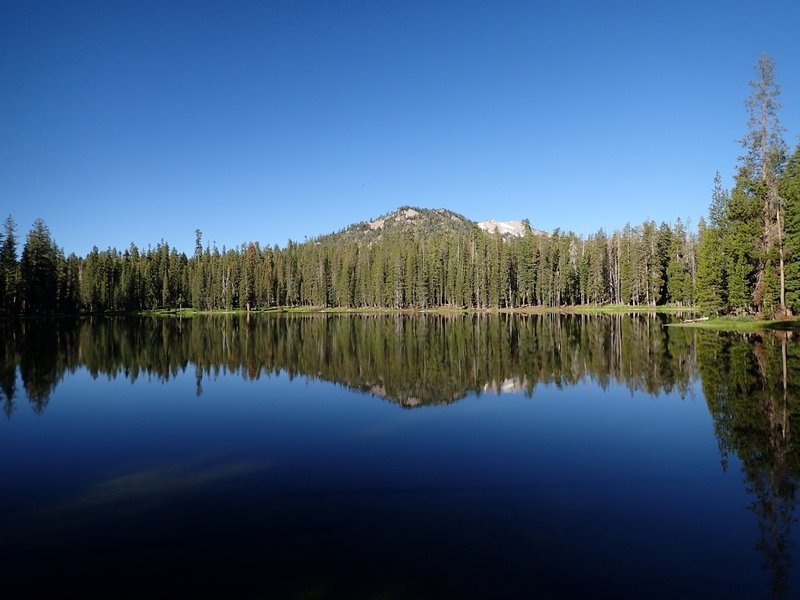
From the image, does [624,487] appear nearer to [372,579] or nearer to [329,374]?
[372,579]

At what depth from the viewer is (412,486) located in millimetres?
10641

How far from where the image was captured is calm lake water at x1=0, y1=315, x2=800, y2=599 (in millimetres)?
7109

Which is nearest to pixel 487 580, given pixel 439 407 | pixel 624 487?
pixel 624 487

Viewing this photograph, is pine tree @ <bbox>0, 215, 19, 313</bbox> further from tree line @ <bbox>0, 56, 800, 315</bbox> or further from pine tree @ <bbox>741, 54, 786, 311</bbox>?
pine tree @ <bbox>741, 54, 786, 311</bbox>

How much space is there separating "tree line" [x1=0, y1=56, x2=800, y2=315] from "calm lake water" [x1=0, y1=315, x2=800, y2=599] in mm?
42446

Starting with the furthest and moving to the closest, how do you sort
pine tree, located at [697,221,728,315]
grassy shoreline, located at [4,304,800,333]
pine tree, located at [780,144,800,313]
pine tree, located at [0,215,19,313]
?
pine tree, located at [0,215,19,313], pine tree, located at [697,221,728,315], grassy shoreline, located at [4,304,800,333], pine tree, located at [780,144,800,313]

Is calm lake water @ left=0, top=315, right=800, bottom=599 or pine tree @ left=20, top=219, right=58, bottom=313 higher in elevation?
pine tree @ left=20, top=219, right=58, bottom=313

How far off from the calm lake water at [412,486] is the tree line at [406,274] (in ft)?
139

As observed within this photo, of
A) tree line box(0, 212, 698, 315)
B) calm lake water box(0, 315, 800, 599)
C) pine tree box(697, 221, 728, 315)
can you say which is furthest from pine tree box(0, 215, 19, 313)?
pine tree box(697, 221, 728, 315)

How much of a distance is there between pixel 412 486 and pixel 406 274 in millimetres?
115705

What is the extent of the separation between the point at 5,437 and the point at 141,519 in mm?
9310

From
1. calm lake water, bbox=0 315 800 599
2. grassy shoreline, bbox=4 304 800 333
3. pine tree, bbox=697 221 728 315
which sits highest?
pine tree, bbox=697 221 728 315

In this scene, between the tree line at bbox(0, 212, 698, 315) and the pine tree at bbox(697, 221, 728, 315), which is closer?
the pine tree at bbox(697, 221, 728, 315)

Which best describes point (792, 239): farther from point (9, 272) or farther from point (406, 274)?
point (9, 272)
